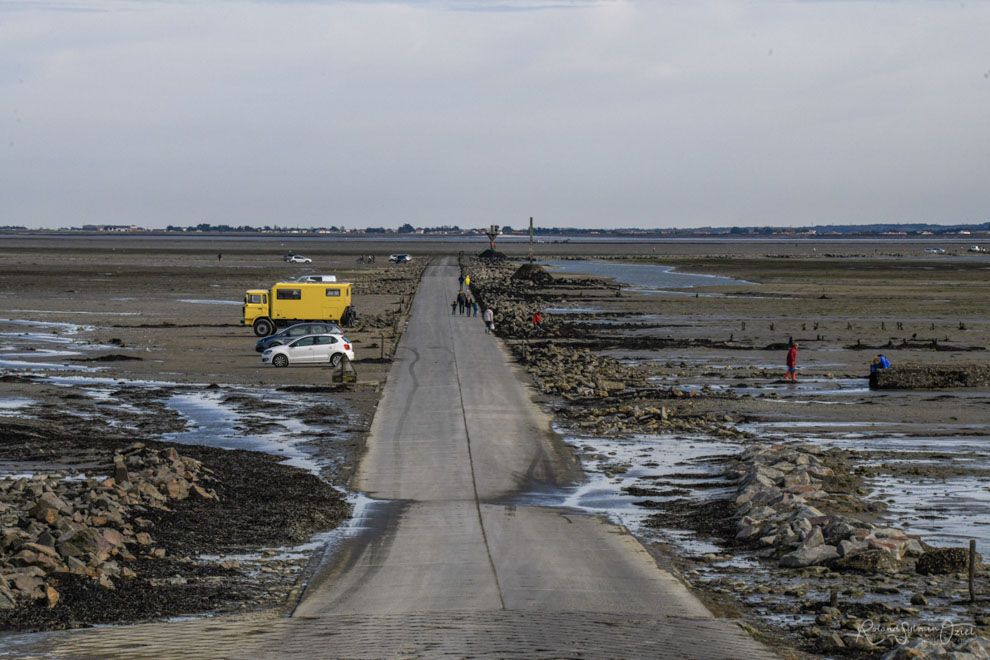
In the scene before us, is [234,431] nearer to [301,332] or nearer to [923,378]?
[301,332]

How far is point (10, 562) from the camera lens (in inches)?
703

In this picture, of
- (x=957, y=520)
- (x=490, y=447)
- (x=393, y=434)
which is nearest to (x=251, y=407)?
(x=393, y=434)

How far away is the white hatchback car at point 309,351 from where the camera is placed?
167 ft

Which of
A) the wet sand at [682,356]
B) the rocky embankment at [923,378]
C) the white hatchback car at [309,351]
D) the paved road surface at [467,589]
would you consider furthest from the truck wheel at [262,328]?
the rocky embankment at [923,378]

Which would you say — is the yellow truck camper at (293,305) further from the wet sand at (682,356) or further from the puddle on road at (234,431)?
the puddle on road at (234,431)

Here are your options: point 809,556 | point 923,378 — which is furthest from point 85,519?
point 923,378

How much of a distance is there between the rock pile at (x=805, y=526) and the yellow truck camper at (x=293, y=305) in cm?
4007

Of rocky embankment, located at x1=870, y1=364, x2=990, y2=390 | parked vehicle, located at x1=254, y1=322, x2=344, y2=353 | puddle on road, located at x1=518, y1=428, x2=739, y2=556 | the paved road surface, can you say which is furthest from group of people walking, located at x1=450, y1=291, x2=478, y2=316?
the paved road surface

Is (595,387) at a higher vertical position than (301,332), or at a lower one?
lower

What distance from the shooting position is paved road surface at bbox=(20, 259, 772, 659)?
15.0 m

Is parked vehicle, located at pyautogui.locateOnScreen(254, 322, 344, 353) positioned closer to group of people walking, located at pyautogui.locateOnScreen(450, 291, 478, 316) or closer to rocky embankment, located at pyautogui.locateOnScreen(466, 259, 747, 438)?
rocky embankment, located at pyautogui.locateOnScreen(466, 259, 747, 438)

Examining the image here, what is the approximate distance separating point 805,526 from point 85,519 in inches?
537

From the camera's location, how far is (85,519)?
20.7 m

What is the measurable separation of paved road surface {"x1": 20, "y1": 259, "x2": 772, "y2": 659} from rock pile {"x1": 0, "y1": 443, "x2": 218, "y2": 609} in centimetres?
259
